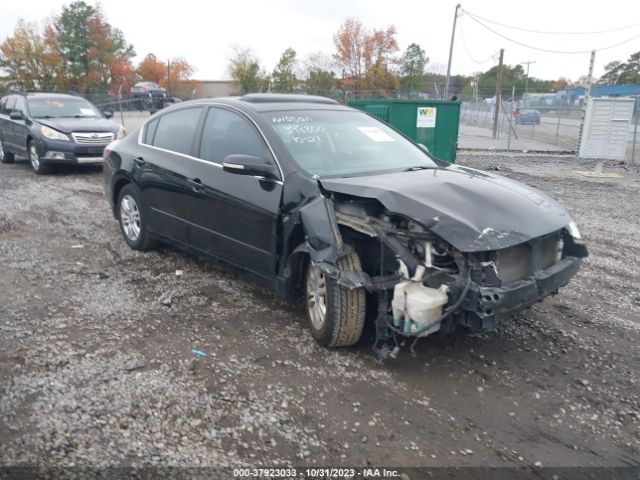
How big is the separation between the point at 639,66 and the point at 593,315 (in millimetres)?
70628

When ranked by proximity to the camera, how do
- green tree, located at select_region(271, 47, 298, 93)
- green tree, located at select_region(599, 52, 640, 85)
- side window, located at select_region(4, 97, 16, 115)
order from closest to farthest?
side window, located at select_region(4, 97, 16, 115) < green tree, located at select_region(271, 47, 298, 93) < green tree, located at select_region(599, 52, 640, 85)

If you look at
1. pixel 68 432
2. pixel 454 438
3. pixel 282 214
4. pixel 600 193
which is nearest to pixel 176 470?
pixel 68 432

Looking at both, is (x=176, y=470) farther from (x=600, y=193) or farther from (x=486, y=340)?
(x=600, y=193)

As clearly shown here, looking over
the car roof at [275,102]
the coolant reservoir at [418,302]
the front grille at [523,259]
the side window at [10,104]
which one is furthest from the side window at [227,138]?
the side window at [10,104]

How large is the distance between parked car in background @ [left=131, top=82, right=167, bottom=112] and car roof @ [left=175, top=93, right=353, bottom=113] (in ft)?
67.3

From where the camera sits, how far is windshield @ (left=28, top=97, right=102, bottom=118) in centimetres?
1155

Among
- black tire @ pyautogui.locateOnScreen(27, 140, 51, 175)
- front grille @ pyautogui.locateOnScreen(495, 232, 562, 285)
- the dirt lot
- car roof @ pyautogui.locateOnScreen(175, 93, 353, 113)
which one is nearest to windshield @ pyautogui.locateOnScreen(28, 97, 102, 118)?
black tire @ pyautogui.locateOnScreen(27, 140, 51, 175)

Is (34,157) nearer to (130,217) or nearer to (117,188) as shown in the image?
(117,188)

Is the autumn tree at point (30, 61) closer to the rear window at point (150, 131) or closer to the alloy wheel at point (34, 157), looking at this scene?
the alloy wheel at point (34, 157)

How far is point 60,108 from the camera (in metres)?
11.8

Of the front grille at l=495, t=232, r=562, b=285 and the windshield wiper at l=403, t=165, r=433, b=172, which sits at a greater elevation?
the windshield wiper at l=403, t=165, r=433, b=172

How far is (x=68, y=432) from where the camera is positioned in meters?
2.86

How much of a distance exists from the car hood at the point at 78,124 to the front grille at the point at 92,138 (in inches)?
3.2

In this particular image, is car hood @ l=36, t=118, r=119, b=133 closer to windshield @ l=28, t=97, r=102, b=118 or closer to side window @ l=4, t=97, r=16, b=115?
windshield @ l=28, t=97, r=102, b=118
